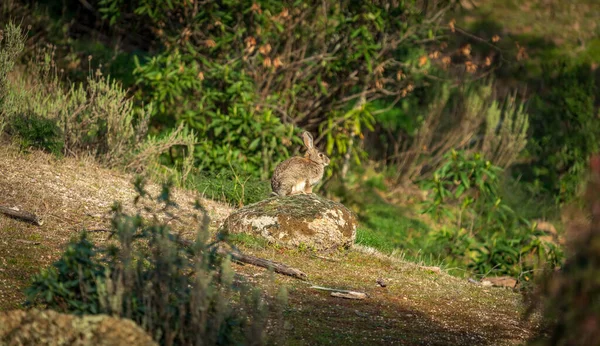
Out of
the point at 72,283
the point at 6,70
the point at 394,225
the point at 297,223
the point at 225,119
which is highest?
the point at 72,283

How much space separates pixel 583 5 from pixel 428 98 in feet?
42.8

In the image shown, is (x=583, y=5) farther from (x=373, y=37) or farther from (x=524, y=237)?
(x=524, y=237)

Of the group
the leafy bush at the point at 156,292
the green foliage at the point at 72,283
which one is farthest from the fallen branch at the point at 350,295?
the green foliage at the point at 72,283

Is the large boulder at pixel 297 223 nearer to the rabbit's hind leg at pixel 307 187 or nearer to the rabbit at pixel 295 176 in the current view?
the rabbit at pixel 295 176

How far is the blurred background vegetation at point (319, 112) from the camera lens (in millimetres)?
11711

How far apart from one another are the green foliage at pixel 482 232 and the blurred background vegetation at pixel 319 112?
0.11 ft

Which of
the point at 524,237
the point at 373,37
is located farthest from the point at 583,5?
the point at 524,237

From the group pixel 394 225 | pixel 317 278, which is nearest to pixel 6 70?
pixel 317 278

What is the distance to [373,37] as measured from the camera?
47.5 feet

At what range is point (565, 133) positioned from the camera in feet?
58.6

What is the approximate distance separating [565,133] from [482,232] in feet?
17.2

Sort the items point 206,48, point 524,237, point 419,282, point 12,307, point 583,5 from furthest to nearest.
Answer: point 583,5
point 206,48
point 524,237
point 419,282
point 12,307

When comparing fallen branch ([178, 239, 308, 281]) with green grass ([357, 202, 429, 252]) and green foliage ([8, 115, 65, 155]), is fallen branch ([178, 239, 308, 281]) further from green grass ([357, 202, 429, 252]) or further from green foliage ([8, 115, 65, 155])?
green grass ([357, 202, 429, 252])

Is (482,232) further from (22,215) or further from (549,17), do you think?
(549,17)
